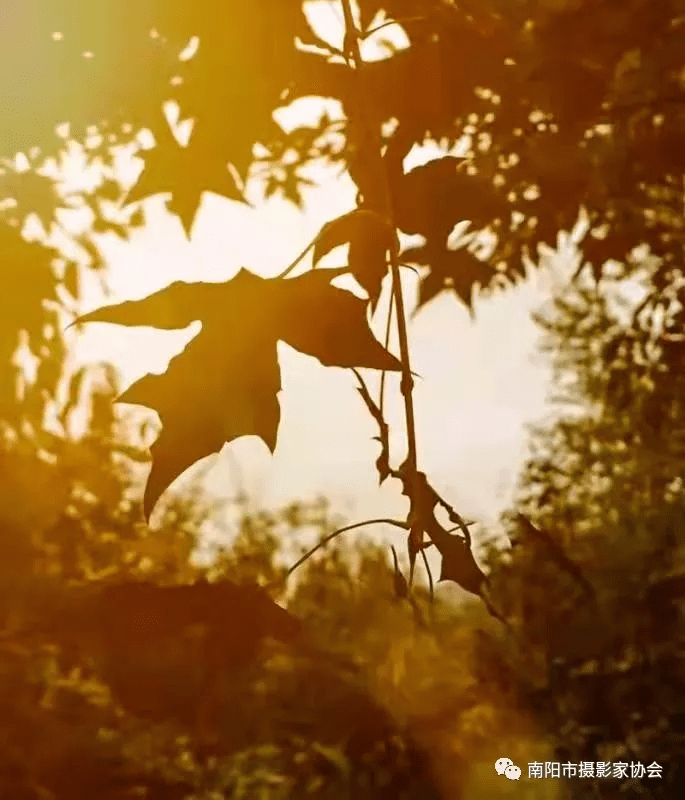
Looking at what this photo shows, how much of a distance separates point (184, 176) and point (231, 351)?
0.28 meters

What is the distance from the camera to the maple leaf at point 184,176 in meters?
0.78

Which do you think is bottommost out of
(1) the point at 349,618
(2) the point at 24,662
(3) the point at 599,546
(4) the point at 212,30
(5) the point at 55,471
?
(4) the point at 212,30

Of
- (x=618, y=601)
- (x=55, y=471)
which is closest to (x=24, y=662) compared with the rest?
(x=55, y=471)

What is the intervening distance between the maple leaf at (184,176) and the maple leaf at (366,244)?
Answer: 14 centimetres

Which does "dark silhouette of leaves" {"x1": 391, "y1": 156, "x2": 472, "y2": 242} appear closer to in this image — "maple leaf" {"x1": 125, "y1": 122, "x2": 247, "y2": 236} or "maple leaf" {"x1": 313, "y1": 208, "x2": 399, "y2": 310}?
"maple leaf" {"x1": 313, "y1": 208, "x2": 399, "y2": 310}

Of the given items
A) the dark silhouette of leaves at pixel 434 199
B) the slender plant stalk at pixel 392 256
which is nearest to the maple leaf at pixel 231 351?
the slender plant stalk at pixel 392 256

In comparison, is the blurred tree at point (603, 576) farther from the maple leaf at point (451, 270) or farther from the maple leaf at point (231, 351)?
the maple leaf at point (231, 351)

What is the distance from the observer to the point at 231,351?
0.57 metres

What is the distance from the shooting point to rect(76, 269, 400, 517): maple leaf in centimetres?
55

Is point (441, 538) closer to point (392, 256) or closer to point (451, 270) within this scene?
point (392, 256)

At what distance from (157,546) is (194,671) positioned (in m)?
5.00

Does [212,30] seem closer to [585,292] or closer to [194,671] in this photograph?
[194,671]

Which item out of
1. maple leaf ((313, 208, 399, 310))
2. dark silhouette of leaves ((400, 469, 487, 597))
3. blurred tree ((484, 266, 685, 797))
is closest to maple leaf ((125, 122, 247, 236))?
maple leaf ((313, 208, 399, 310))

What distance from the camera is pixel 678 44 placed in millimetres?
1590
